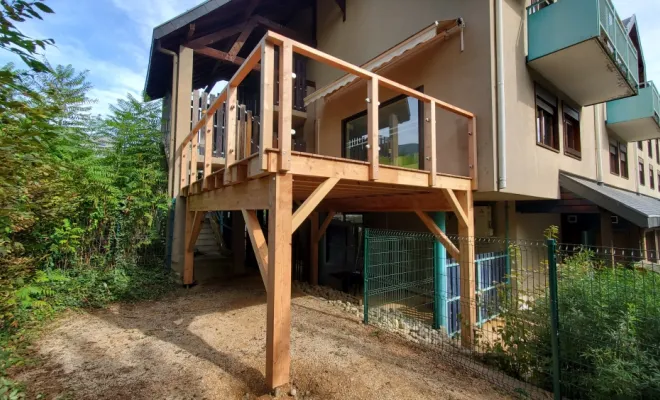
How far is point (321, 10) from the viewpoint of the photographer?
9.75 metres

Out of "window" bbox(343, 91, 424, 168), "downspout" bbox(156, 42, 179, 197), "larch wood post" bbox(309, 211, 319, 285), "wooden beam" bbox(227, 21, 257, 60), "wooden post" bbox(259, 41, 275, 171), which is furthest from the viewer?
"larch wood post" bbox(309, 211, 319, 285)

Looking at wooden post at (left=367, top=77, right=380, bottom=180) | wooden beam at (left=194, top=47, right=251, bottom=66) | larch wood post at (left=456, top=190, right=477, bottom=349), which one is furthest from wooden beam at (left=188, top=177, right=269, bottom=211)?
wooden beam at (left=194, top=47, right=251, bottom=66)

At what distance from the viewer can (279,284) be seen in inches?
116

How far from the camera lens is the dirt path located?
9.45ft

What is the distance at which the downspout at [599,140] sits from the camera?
8625mm

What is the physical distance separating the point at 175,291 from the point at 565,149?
31.9 ft

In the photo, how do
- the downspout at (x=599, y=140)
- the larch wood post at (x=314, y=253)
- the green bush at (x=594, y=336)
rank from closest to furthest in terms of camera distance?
the green bush at (x=594, y=336) → the larch wood post at (x=314, y=253) → the downspout at (x=599, y=140)

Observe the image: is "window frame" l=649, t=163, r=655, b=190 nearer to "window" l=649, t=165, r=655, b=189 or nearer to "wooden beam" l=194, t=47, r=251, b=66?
"window" l=649, t=165, r=655, b=189

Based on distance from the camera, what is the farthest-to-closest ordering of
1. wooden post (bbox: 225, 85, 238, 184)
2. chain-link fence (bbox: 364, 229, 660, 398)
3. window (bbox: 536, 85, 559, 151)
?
window (bbox: 536, 85, 559, 151) → wooden post (bbox: 225, 85, 238, 184) → chain-link fence (bbox: 364, 229, 660, 398)

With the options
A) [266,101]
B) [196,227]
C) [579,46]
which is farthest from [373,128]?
[579,46]

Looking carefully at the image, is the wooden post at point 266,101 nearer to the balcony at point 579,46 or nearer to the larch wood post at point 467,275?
the larch wood post at point 467,275

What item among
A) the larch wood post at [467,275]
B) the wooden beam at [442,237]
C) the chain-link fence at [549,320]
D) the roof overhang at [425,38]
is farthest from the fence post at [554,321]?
the roof overhang at [425,38]

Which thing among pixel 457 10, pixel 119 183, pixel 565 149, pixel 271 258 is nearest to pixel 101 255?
pixel 119 183

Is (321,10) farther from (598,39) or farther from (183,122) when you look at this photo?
(598,39)
